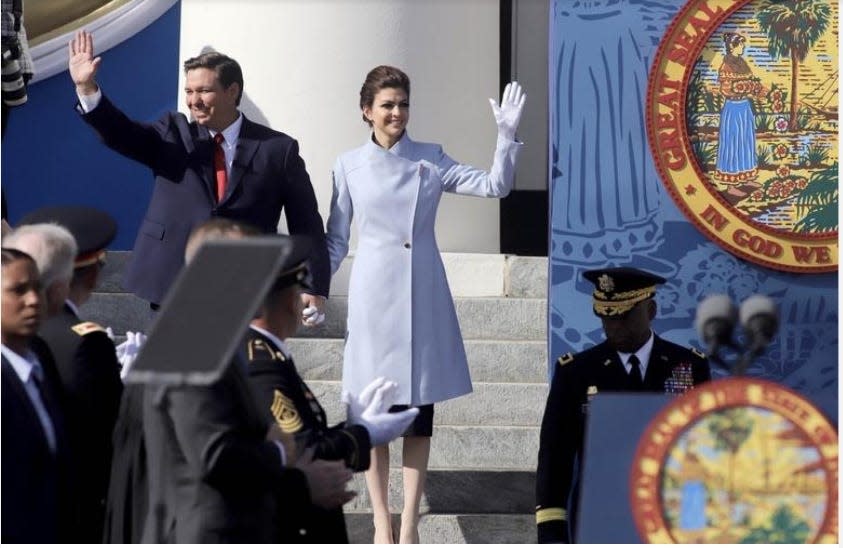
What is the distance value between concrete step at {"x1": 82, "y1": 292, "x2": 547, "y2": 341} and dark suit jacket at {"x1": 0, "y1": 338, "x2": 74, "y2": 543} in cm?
383

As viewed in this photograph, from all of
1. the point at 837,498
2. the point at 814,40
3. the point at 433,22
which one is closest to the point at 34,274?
the point at 837,498

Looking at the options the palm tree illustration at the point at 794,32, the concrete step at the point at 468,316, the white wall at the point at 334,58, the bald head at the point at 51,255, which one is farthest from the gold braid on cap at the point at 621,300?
the white wall at the point at 334,58

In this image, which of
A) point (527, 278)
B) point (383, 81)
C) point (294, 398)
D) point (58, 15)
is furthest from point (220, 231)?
point (58, 15)

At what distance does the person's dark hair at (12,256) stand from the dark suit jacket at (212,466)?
500 millimetres

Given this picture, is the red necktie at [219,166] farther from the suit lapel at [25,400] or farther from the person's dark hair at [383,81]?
the suit lapel at [25,400]

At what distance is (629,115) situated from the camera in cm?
689

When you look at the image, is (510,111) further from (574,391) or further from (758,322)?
(758,322)

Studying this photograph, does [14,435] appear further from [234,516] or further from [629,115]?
[629,115]

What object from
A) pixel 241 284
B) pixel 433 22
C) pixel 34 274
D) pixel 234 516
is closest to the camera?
pixel 241 284

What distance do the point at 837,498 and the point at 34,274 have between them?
1.82 metres

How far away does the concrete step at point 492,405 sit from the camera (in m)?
7.75

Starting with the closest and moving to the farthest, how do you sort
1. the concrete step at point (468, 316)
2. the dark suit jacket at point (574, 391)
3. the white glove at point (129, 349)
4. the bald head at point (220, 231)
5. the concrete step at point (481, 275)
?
the bald head at point (220, 231)
the white glove at point (129, 349)
the dark suit jacket at point (574, 391)
the concrete step at point (468, 316)
the concrete step at point (481, 275)

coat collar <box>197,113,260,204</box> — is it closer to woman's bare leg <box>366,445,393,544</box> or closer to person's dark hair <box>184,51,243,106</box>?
person's dark hair <box>184,51,243,106</box>

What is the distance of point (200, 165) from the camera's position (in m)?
6.63
